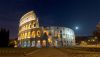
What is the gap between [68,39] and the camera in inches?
4232

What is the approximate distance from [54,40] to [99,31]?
27833mm

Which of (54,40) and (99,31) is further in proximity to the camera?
(54,40)

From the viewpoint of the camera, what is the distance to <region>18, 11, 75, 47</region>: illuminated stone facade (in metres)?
98.5

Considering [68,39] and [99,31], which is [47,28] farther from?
[99,31]

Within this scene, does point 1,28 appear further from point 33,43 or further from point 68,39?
point 68,39

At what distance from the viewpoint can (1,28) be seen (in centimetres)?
9081

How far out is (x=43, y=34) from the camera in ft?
325

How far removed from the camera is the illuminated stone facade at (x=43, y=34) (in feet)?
323

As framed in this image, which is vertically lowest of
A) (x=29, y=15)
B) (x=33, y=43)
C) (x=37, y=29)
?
(x=33, y=43)

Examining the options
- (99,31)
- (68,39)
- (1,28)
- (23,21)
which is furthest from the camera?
(23,21)

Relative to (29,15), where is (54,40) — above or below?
below

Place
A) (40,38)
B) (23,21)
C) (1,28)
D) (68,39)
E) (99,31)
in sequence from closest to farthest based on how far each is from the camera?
(99,31), (1,28), (40,38), (68,39), (23,21)

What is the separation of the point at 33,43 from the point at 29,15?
1880cm

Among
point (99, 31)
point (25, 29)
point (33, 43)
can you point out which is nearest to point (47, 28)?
point (33, 43)
